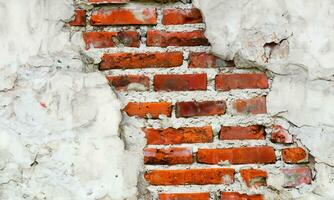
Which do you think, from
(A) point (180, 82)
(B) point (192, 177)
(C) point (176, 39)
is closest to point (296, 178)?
(B) point (192, 177)

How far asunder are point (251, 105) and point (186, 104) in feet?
0.69

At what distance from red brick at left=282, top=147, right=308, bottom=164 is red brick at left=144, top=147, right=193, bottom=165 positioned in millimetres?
306

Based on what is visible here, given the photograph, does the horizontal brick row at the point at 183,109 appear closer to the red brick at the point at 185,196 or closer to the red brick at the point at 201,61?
the red brick at the point at 201,61

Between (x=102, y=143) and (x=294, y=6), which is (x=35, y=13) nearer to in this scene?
(x=102, y=143)

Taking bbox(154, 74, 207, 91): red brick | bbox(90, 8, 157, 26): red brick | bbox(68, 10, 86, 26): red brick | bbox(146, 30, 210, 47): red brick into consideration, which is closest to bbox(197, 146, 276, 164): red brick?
bbox(154, 74, 207, 91): red brick

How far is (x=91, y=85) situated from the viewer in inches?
79.4

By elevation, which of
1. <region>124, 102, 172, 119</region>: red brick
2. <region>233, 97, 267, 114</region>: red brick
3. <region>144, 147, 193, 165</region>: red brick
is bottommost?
<region>144, 147, 193, 165</region>: red brick

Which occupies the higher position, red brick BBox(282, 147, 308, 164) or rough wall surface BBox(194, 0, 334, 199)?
rough wall surface BBox(194, 0, 334, 199)

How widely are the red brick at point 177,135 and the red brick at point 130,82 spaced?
14 centimetres

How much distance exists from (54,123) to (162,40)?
1.45 ft

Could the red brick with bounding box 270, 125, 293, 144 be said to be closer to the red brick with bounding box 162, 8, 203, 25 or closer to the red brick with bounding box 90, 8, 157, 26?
the red brick with bounding box 162, 8, 203, 25

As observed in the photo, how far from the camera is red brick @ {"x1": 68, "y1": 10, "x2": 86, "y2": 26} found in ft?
6.72

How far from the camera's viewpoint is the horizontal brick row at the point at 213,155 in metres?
2.01

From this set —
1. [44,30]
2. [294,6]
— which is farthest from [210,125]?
[44,30]
